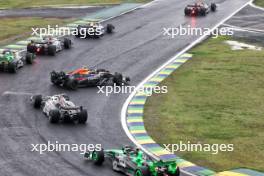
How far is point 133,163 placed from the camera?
1133 inches

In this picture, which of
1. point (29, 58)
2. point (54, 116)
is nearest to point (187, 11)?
point (29, 58)

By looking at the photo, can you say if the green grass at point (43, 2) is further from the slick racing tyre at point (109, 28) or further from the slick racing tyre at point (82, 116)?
the slick racing tyre at point (82, 116)

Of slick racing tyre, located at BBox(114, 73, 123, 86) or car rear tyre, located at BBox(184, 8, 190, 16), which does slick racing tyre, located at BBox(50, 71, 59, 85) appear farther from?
car rear tyre, located at BBox(184, 8, 190, 16)

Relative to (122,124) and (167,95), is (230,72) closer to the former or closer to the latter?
(167,95)

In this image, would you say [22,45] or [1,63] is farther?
[22,45]

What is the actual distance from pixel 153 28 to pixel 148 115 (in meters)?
26.8

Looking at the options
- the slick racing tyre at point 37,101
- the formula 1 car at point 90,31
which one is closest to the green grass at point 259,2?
the formula 1 car at point 90,31

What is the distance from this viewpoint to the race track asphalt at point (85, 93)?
98.9 ft

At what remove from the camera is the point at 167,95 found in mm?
42406

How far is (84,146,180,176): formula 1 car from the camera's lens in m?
27.8

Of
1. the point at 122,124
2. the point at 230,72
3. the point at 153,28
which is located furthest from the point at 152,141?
the point at 153,28

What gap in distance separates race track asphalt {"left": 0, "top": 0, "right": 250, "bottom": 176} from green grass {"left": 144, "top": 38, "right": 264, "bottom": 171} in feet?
8.30

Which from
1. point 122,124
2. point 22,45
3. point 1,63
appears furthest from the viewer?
point 22,45

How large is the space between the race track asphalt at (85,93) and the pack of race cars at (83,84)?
0.53 meters
